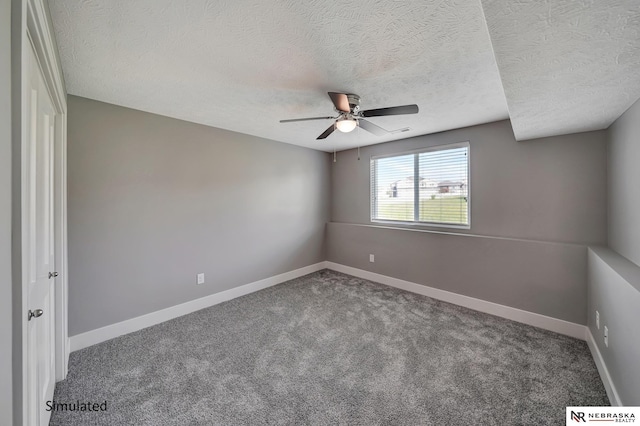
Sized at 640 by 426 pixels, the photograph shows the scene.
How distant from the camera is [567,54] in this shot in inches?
49.6

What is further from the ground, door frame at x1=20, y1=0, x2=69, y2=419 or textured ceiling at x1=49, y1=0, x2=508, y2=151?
textured ceiling at x1=49, y1=0, x2=508, y2=151

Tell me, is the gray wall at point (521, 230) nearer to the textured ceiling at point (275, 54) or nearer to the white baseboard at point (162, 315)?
the textured ceiling at point (275, 54)

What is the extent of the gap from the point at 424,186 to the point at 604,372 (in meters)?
2.59

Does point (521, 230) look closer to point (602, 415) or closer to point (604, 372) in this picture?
point (604, 372)

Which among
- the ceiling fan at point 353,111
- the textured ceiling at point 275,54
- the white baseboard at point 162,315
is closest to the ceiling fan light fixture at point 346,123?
the ceiling fan at point 353,111

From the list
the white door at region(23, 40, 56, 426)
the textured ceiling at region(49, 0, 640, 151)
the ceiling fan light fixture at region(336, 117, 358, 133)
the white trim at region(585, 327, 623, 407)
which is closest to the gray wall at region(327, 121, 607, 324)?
the white trim at region(585, 327, 623, 407)

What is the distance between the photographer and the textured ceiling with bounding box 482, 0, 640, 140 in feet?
3.19

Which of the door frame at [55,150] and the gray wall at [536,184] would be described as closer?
the door frame at [55,150]

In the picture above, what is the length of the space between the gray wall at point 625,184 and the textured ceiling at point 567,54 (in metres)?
0.19

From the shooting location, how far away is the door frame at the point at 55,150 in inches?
32.5

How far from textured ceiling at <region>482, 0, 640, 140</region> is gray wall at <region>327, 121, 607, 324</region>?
2.63ft

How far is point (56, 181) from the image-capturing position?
195 centimetres

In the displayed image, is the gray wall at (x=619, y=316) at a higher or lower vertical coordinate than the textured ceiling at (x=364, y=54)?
lower
